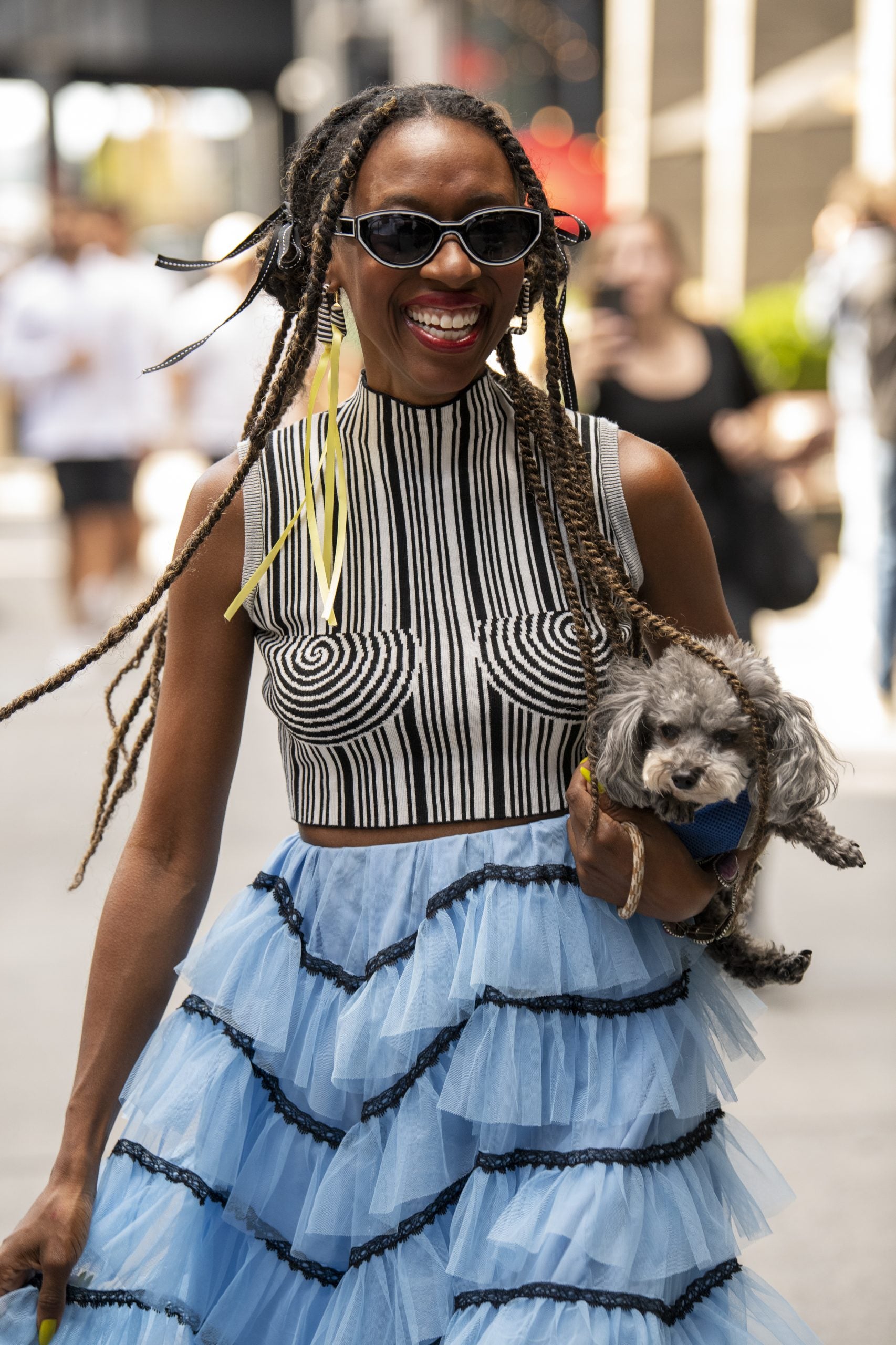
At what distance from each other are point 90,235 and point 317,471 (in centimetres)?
806

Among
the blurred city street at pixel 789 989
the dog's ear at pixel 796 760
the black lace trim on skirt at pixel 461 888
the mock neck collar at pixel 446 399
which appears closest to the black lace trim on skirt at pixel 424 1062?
the black lace trim on skirt at pixel 461 888

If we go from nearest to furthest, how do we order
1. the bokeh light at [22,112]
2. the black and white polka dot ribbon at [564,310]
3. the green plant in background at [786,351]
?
the black and white polka dot ribbon at [564,310], the green plant in background at [786,351], the bokeh light at [22,112]

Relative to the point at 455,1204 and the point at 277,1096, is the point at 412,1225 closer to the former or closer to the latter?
the point at 455,1204

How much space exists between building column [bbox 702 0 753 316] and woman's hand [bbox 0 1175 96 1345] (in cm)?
1385

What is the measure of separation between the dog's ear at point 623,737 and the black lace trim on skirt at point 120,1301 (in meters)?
0.82

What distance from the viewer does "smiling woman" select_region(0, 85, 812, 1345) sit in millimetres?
1912

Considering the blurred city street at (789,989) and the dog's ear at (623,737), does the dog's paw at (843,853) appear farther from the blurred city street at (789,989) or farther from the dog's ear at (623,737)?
the dog's ear at (623,737)

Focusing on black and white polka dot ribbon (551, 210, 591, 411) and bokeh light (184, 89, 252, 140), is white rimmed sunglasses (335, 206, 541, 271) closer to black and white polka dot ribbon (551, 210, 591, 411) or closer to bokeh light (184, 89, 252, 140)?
black and white polka dot ribbon (551, 210, 591, 411)

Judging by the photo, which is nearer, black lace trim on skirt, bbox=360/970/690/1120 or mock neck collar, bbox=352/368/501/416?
black lace trim on skirt, bbox=360/970/690/1120

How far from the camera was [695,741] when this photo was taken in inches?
74.7

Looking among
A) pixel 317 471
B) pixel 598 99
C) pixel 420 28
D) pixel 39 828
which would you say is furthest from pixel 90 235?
pixel 420 28

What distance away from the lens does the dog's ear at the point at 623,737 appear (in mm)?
1889

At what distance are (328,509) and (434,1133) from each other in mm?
784

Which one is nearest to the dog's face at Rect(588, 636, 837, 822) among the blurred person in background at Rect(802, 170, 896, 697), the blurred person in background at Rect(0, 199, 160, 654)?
the blurred person in background at Rect(802, 170, 896, 697)
